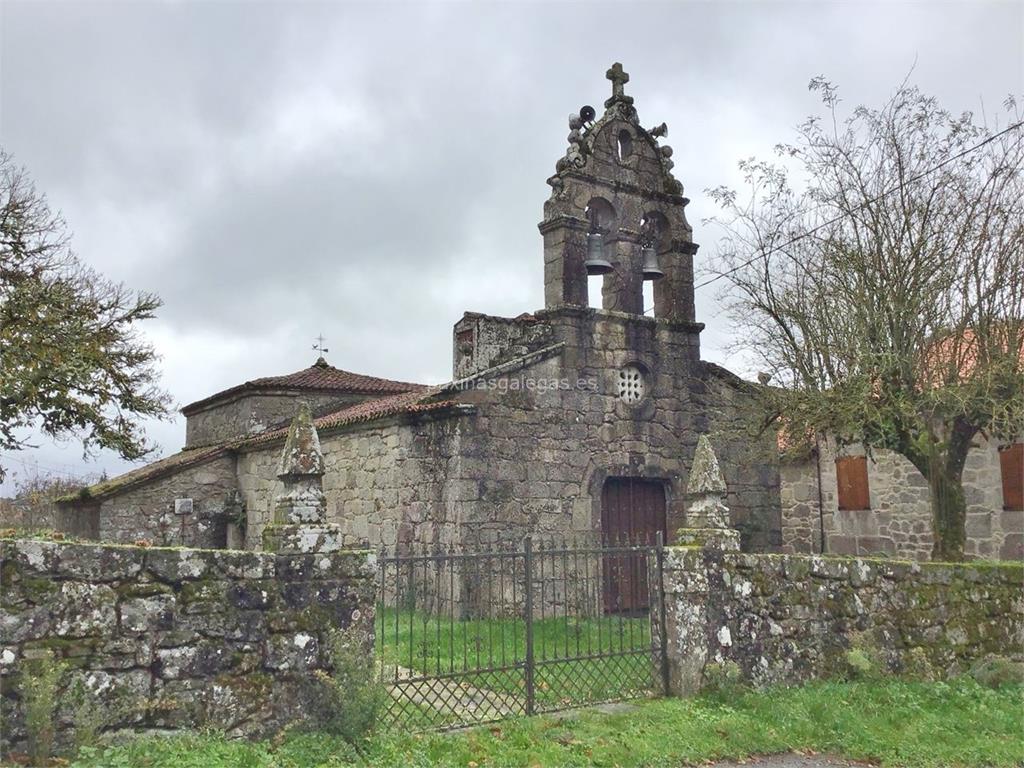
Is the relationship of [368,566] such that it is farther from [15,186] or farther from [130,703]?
[15,186]

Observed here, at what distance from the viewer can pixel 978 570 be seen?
8938 mm

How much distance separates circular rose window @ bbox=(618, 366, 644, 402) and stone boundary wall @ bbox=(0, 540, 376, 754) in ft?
22.2

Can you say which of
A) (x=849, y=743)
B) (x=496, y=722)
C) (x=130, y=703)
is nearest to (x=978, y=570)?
(x=849, y=743)

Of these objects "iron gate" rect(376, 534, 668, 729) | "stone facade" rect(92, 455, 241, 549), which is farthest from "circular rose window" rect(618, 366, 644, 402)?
"stone facade" rect(92, 455, 241, 549)

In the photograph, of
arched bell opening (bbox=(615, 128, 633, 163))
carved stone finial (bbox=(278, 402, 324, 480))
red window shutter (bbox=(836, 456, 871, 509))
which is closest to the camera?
carved stone finial (bbox=(278, 402, 324, 480))

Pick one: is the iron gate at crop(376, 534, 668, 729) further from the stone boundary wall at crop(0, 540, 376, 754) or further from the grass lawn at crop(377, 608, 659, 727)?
the stone boundary wall at crop(0, 540, 376, 754)

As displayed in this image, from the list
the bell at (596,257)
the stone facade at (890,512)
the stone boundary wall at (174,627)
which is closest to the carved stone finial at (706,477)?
the stone boundary wall at (174,627)

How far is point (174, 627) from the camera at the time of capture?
5234 mm

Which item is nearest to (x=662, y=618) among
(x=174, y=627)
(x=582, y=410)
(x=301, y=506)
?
(x=301, y=506)

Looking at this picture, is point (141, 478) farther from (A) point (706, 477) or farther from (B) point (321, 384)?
(A) point (706, 477)

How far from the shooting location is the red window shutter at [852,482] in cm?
1698

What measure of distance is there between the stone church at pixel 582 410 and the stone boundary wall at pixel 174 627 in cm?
491

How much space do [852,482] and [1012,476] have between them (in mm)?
3262

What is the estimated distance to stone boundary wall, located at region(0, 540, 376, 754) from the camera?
4.82 m
